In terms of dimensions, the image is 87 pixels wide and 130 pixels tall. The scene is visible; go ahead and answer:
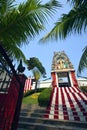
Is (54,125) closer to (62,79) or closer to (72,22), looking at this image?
(72,22)

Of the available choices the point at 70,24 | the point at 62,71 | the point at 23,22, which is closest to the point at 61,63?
the point at 62,71

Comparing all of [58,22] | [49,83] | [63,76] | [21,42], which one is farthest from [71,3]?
[63,76]

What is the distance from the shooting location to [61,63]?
24.5 metres

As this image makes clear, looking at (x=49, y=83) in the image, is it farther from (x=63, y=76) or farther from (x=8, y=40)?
(x=8, y=40)

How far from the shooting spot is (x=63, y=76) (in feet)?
82.0

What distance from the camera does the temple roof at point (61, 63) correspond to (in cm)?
2381

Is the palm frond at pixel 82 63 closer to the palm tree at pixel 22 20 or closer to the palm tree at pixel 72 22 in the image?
the palm tree at pixel 72 22

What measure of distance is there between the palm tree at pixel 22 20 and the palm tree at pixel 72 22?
2.22 ft

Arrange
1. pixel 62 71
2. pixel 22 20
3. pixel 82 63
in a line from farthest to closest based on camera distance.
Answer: pixel 62 71 → pixel 82 63 → pixel 22 20

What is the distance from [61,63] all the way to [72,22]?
2094 cm

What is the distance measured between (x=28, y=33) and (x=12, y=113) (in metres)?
1.71

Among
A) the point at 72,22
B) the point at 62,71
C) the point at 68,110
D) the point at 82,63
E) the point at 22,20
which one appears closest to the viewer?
the point at 22,20

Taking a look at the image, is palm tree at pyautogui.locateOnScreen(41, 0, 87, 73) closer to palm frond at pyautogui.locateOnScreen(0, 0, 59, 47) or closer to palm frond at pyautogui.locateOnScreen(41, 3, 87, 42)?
palm frond at pyautogui.locateOnScreen(41, 3, 87, 42)

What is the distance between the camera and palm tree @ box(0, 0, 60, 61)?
2977 mm
